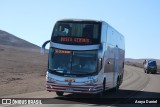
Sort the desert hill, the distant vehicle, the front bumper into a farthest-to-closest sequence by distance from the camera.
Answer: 1. the desert hill
2. the distant vehicle
3. the front bumper

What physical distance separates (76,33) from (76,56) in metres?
1.17

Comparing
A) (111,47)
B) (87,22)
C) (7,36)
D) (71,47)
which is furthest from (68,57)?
(7,36)

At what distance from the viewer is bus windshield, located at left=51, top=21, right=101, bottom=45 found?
23.5 m

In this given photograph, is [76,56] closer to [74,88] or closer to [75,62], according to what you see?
[75,62]

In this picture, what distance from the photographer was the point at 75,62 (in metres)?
23.4

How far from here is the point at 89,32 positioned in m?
23.6

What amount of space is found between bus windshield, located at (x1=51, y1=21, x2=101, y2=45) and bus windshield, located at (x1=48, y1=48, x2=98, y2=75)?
541 mm

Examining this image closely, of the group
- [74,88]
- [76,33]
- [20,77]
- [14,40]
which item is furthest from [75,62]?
[14,40]

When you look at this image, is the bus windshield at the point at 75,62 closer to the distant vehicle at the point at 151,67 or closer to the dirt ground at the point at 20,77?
the dirt ground at the point at 20,77

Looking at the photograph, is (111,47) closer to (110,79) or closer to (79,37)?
(110,79)

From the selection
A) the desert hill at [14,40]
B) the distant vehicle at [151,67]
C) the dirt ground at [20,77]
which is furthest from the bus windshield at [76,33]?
the desert hill at [14,40]

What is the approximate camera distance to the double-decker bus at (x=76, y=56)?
23219 mm

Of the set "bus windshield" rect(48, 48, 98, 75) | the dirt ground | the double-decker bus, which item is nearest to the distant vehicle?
the dirt ground

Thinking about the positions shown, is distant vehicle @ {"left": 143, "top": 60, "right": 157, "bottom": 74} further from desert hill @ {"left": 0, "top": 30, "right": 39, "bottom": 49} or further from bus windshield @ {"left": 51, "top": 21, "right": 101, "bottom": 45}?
desert hill @ {"left": 0, "top": 30, "right": 39, "bottom": 49}
